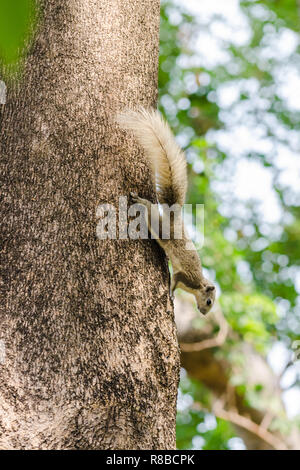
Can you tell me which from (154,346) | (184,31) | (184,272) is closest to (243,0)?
(184,31)

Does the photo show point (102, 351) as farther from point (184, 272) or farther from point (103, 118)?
point (184, 272)

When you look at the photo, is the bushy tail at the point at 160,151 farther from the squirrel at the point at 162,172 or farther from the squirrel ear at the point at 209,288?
the squirrel ear at the point at 209,288

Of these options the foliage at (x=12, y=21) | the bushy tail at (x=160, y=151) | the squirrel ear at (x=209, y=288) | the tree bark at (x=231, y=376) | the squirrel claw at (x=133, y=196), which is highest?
the bushy tail at (x=160, y=151)

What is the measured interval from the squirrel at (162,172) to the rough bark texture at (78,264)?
60mm

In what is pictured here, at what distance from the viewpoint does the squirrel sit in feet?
6.64

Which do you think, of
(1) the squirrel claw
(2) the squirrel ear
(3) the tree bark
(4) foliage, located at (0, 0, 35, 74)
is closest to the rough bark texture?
(1) the squirrel claw

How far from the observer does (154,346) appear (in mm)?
1709

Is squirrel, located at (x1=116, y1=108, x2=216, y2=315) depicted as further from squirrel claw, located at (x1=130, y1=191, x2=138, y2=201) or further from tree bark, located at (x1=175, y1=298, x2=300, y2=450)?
tree bark, located at (x1=175, y1=298, x2=300, y2=450)

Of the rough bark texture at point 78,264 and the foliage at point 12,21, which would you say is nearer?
the foliage at point 12,21

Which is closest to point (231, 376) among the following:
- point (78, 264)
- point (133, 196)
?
point (133, 196)

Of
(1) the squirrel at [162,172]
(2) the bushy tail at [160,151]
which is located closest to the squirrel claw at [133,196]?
(1) the squirrel at [162,172]

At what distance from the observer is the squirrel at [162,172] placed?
2025mm

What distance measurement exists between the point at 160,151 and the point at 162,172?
100mm

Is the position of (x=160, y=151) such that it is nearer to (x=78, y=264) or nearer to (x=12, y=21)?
(x=78, y=264)
